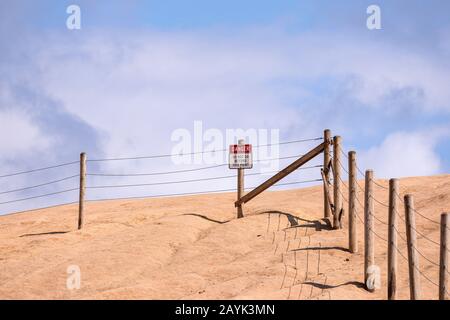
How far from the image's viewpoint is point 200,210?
68.6ft

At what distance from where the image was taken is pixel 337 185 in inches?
694

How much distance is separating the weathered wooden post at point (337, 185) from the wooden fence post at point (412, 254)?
5.16 meters

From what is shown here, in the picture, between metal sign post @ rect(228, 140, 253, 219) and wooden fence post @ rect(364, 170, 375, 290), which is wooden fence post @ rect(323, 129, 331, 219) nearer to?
metal sign post @ rect(228, 140, 253, 219)

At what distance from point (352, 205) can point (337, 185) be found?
1.76m

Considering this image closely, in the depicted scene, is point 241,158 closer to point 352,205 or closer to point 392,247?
point 352,205

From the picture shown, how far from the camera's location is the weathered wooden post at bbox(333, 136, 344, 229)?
17.6m

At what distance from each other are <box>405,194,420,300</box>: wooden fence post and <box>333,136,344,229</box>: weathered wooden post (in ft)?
16.9

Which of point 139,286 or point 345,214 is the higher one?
point 345,214
